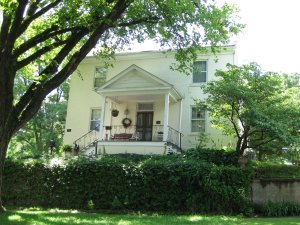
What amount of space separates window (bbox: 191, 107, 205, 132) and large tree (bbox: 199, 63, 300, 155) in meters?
4.88

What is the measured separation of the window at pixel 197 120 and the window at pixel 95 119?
642cm

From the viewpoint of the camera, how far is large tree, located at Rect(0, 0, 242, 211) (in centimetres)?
1046

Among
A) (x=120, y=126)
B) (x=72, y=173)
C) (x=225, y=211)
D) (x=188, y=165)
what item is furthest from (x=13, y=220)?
(x=120, y=126)

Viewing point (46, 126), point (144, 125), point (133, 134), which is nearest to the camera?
point (133, 134)

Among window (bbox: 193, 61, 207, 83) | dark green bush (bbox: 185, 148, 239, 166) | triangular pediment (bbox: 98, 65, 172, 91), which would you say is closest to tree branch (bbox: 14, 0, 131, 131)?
dark green bush (bbox: 185, 148, 239, 166)

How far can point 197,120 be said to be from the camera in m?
21.5

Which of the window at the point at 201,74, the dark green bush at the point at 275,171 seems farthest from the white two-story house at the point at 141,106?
the dark green bush at the point at 275,171

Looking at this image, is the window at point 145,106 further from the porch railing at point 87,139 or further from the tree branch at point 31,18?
the tree branch at point 31,18

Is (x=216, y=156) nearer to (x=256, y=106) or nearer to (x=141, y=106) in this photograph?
(x=256, y=106)

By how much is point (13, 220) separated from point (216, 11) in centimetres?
872

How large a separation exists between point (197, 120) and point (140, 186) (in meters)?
10.0

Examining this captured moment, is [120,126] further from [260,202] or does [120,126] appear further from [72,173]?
[260,202]

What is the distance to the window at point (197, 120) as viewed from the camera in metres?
21.2

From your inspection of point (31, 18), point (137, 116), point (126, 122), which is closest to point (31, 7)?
point (31, 18)
